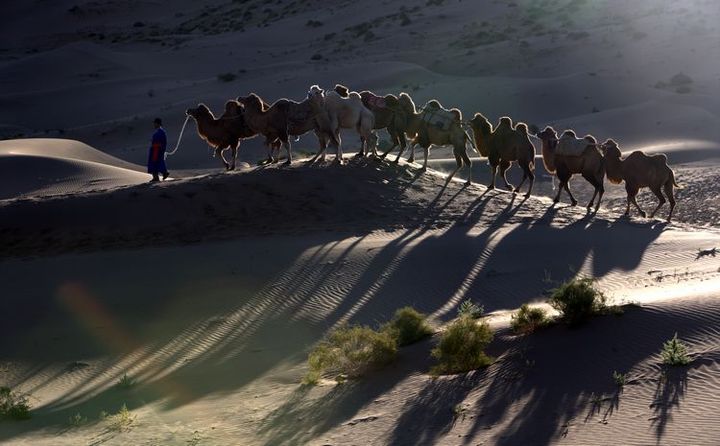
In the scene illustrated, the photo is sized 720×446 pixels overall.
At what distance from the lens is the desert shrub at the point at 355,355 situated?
11.5 metres

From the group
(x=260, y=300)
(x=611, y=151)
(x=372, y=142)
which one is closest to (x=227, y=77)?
(x=372, y=142)

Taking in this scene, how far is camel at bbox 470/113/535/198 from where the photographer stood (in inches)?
908

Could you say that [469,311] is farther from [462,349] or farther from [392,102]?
[392,102]

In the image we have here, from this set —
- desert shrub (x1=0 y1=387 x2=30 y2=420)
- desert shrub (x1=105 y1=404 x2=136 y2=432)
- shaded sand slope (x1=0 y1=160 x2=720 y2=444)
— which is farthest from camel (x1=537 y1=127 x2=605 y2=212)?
desert shrub (x1=0 y1=387 x2=30 y2=420)

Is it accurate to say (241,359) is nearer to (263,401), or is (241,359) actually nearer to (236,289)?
(263,401)

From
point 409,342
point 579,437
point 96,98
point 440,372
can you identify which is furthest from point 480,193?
point 96,98

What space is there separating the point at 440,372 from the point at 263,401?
2.00m

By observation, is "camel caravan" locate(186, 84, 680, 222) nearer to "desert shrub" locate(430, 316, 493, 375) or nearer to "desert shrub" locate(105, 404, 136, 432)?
"desert shrub" locate(430, 316, 493, 375)

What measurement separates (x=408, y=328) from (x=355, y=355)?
1348 mm

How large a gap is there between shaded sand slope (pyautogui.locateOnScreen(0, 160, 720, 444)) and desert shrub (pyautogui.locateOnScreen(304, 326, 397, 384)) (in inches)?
9.6

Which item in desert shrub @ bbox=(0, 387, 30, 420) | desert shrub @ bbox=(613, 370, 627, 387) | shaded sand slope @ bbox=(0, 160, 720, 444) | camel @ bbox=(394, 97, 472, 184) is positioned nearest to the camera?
desert shrub @ bbox=(613, 370, 627, 387)

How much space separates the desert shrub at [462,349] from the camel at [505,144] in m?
12.2

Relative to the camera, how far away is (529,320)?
11.5 m

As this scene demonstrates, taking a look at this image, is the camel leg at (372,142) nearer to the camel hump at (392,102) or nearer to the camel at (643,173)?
the camel hump at (392,102)
